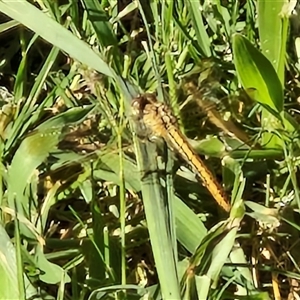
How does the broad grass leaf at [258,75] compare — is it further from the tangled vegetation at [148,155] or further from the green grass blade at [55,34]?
the green grass blade at [55,34]

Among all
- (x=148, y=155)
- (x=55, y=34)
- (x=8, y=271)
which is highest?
(x=55, y=34)

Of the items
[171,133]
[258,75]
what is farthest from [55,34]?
[258,75]

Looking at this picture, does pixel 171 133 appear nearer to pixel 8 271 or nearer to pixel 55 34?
pixel 55 34

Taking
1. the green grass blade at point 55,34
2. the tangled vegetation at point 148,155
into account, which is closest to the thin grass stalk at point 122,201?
the tangled vegetation at point 148,155

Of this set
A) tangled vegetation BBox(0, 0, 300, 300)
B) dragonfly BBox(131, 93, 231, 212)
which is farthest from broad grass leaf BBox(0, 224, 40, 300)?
dragonfly BBox(131, 93, 231, 212)

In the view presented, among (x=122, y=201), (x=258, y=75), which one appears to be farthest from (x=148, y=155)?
(x=258, y=75)

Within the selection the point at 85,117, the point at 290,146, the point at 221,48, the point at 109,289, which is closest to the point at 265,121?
the point at 290,146

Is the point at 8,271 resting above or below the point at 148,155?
below

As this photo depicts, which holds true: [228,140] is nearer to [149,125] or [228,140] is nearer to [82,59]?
[149,125]

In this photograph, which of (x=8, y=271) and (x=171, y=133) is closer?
(x=8, y=271)
